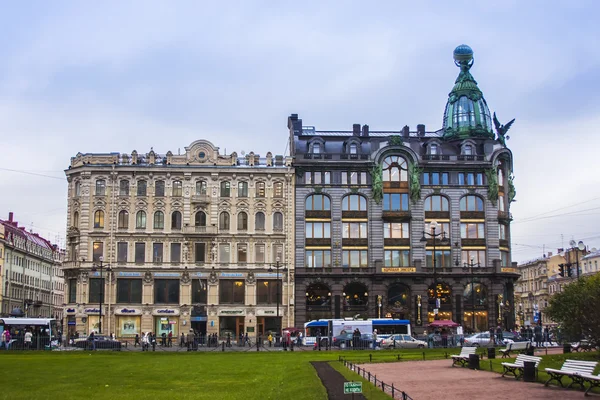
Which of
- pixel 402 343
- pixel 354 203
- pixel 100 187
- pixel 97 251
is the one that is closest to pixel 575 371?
pixel 402 343

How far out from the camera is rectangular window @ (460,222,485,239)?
92.7 metres

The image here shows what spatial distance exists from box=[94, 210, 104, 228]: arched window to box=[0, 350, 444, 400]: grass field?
149ft

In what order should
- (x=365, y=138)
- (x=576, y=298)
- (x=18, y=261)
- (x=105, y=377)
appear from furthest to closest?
(x=18, y=261) < (x=365, y=138) < (x=576, y=298) < (x=105, y=377)

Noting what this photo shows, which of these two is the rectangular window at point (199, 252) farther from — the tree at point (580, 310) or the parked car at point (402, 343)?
the tree at point (580, 310)

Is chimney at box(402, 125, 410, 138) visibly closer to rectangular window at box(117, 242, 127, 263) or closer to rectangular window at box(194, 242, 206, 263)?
rectangular window at box(194, 242, 206, 263)

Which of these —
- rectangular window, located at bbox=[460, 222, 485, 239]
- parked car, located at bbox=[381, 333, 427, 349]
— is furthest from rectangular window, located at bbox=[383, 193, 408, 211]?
parked car, located at bbox=[381, 333, 427, 349]

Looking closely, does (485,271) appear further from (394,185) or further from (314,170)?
(314,170)

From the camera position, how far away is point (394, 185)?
92.8 metres

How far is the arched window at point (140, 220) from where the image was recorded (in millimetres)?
90375

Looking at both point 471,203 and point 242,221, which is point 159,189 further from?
point 471,203

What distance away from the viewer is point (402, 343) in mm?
69125

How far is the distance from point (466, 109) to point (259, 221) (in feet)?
98.6

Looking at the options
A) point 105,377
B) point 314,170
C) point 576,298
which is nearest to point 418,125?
point 314,170

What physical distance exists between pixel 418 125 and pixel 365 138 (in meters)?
8.52
